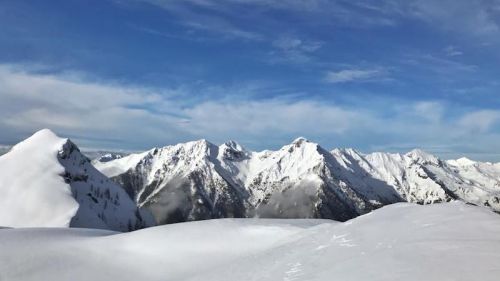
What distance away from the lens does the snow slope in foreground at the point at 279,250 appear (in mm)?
24453

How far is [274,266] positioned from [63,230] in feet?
90.8

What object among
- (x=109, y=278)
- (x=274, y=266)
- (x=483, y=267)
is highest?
(x=483, y=267)

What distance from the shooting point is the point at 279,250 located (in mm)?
36406

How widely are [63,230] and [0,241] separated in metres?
9.24

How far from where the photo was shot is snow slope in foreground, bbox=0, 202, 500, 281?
24.5 metres

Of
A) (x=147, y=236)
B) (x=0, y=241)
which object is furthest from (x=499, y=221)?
(x=0, y=241)

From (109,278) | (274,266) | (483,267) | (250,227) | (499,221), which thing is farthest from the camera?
(250,227)

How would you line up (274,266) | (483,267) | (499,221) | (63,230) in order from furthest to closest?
(63,230), (274,266), (499,221), (483,267)

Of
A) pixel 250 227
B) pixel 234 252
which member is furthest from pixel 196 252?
pixel 250 227

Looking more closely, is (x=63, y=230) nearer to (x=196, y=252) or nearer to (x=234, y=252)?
(x=196, y=252)

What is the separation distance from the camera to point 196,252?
41.4m

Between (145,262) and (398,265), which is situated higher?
(398,265)

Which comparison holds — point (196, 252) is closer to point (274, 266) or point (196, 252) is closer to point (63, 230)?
point (274, 266)

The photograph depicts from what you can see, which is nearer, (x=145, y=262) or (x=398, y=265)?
(x=398, y=265)
